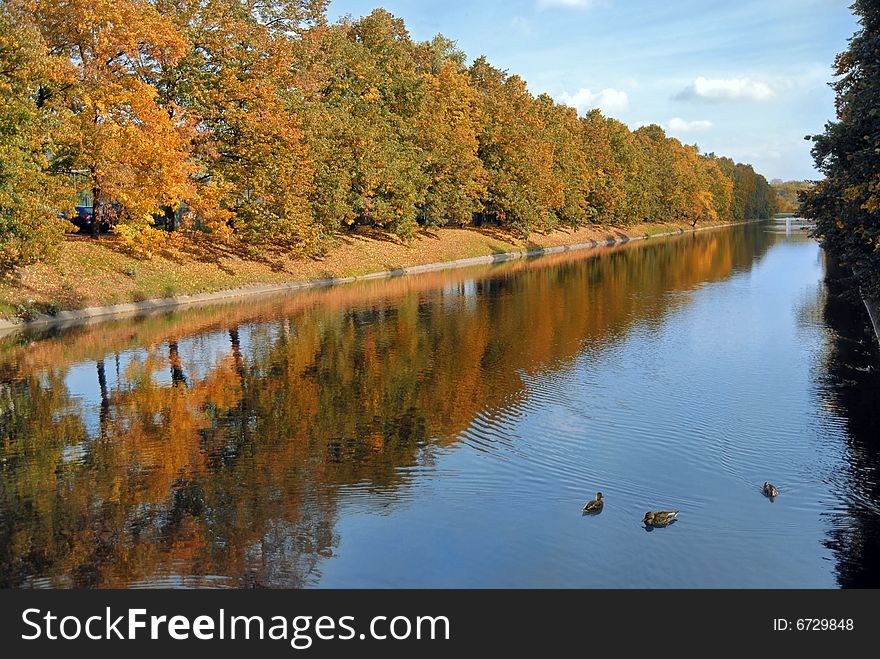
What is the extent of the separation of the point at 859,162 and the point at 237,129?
3089 centimetres

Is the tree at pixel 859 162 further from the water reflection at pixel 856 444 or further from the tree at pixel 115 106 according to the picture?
the tree at pixel 115 106

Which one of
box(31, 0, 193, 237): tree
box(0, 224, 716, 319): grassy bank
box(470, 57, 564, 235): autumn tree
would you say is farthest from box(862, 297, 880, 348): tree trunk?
box(470, 57, 564, 235): autumn tree

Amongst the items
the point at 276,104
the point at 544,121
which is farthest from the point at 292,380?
the point at 544,121

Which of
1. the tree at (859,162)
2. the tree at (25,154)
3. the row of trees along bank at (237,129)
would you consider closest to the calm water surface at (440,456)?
the tree at (859,162)

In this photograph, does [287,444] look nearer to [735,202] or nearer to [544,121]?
[544,121]

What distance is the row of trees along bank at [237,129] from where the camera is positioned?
31.9 meters

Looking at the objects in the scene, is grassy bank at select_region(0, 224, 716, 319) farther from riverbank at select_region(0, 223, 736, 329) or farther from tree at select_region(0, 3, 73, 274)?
tree at select_region(0, 3, 73, 274)

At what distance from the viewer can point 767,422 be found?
47.5 feet

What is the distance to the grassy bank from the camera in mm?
30781

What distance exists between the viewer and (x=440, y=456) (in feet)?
41.9

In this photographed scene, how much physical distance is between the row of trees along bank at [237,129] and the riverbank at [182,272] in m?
1.21

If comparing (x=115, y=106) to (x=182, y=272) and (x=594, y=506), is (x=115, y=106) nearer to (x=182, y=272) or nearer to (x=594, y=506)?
(x=182, y=272)

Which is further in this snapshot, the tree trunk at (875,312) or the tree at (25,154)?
the tree at (25,154)
